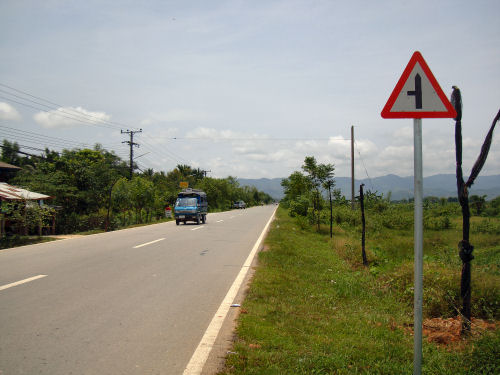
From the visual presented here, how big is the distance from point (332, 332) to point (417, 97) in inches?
121

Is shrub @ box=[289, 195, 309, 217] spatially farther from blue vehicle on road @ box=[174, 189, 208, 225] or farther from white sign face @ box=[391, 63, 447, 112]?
white sign face @ box=[391, 63, 447, 112]

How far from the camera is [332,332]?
504 cm

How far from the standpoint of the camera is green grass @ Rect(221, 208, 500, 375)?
12.7 ft

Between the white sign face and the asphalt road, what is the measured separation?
3353 millimetres

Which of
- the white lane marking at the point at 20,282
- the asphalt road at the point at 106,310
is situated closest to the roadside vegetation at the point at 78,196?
the asphalt road at the point at 106,310

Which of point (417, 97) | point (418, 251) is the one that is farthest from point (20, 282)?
point (417, 97)

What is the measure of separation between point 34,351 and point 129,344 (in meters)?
0.97

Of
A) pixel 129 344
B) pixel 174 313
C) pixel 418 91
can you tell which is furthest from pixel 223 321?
pixel 418 91

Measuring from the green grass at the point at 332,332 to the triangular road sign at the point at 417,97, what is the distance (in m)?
2.34

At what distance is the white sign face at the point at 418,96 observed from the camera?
3.67 meters

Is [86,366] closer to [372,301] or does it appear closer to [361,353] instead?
[361,353]

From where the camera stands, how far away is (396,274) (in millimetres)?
7988

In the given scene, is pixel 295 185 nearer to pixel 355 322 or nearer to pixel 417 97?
pixel 355 322

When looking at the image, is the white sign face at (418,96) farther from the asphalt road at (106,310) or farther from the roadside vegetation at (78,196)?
the roadside vegetation at (78,196)
